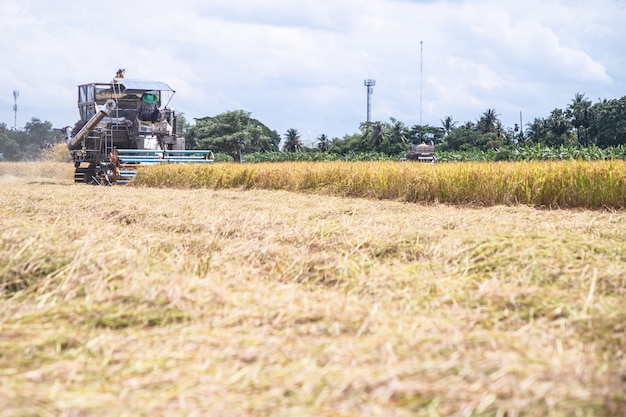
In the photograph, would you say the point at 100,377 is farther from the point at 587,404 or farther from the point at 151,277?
the point at 587,404

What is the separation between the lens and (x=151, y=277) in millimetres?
4125

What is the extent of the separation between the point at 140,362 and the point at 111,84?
1665 centimetres

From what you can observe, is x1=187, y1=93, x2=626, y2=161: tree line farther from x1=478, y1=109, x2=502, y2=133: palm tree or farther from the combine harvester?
the combine harvester

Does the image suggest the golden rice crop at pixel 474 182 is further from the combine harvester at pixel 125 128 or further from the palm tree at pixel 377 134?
the palm tree at pixel 377 134

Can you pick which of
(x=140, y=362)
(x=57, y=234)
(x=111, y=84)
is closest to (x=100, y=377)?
(x=140, y=362)

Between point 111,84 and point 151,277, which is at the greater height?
point 111,84

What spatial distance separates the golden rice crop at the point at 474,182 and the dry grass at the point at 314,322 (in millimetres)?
4759

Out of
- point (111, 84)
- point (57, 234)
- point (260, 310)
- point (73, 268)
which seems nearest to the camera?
point (260, 310)

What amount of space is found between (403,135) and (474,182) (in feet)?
236

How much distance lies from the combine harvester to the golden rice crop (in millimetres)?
4744

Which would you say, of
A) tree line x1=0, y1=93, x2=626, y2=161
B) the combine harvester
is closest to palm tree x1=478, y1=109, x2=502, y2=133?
tree line x1=0, y1=93, x2=626, y2=161

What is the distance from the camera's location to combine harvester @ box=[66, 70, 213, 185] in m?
18.1

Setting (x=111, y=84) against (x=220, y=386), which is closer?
(x=220, y=386)

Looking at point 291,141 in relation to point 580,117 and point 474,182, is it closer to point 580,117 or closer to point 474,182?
point 580,117
